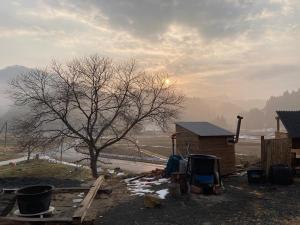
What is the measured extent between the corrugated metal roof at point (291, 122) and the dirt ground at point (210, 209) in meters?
5.07

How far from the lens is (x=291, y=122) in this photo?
22.4 metres

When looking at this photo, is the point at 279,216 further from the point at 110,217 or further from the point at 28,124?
the point at 28,124

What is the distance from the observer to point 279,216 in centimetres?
1245

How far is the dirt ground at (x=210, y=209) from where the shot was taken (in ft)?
39.3

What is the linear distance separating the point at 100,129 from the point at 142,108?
419cm

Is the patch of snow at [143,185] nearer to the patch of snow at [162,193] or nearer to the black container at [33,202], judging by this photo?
the patch of snow at [162,193]

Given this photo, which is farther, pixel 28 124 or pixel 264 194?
pixel 28 124

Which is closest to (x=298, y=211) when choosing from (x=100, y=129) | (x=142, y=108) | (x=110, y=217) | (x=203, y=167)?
(x=203, y=167)

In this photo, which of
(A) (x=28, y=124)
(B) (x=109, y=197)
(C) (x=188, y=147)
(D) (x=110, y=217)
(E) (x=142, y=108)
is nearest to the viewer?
(D) (x=110, y=217)

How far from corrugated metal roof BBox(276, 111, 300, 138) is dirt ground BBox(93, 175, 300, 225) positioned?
5.07 meters

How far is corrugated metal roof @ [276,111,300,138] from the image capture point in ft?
69.4

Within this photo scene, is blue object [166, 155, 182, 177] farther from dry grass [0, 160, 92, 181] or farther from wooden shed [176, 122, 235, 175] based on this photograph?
dry grass [0, 160, 92, 181]

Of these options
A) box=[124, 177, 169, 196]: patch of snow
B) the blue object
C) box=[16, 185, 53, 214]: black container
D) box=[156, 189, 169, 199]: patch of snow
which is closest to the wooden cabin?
the blue object

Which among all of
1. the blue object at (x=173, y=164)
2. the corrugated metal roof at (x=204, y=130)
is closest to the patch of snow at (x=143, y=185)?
the blue object at (x=173, y=164)
